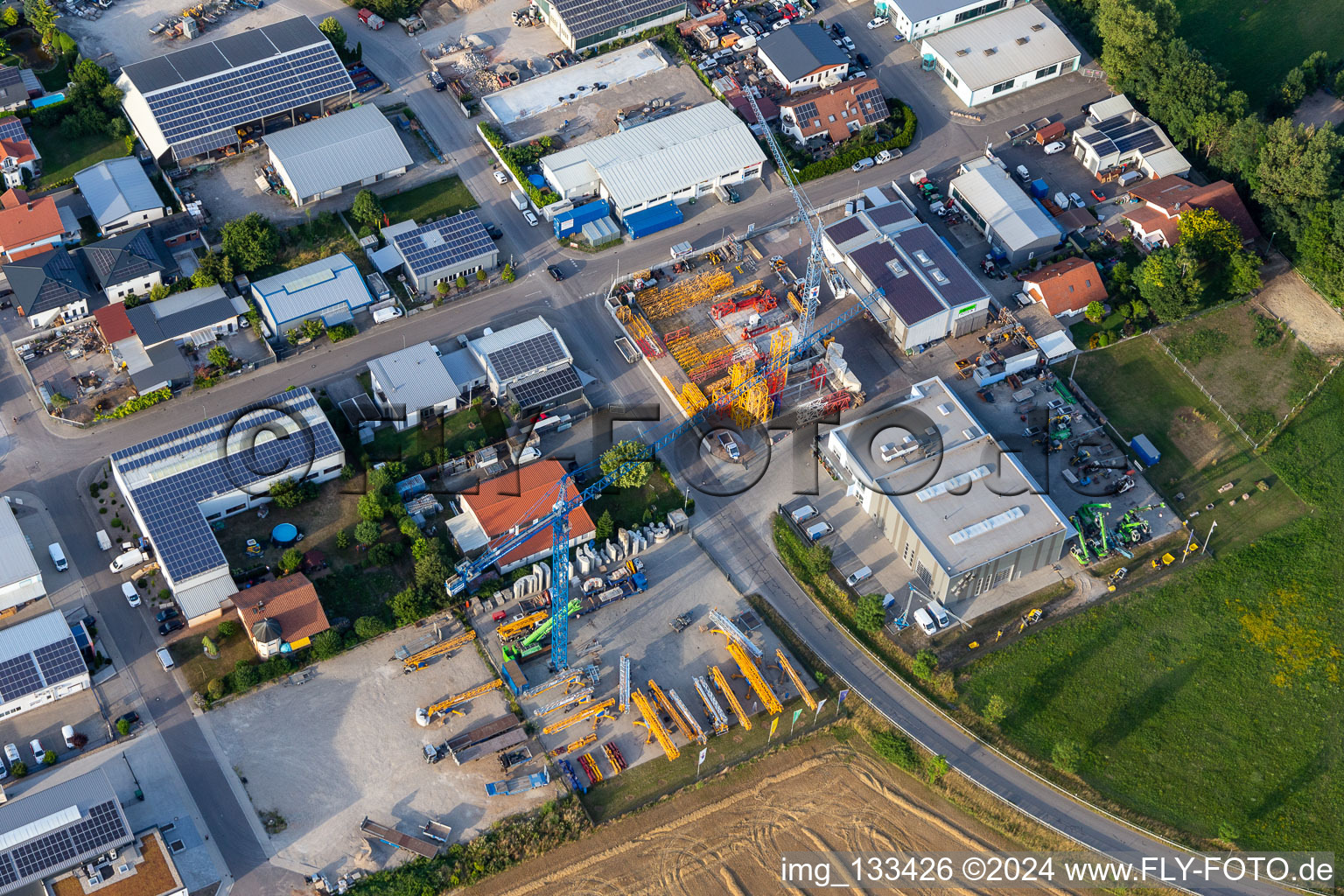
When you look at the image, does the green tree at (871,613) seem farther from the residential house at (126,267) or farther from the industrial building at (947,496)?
the residential house at (126,267)

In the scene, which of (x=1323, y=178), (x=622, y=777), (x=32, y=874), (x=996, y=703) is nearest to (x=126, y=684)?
(x=32, y=874)

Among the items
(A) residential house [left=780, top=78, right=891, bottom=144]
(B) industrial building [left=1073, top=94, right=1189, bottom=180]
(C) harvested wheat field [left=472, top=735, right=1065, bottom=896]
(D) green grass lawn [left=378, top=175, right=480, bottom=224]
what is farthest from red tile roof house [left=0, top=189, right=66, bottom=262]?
(B) industrial building [left=1073, top=94, right=1189, bottom=180]

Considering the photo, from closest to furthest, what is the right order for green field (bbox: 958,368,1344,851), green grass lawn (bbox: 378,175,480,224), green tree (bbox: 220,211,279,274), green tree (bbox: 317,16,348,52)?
green field (bbox: 958,368,1344,851) → green tree (bbox: 220,211,279,274) → green grass lawn (bbox: 378,175,480,224) → green tree (bbox: 317,16,348,52)

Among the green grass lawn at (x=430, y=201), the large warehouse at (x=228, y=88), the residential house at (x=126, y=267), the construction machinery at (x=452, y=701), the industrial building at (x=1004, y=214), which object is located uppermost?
the large warehouse at (x=228, y=88)

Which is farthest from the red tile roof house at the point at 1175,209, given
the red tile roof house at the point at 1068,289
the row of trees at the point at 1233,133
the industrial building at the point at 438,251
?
the industrial building at the point at 438,251

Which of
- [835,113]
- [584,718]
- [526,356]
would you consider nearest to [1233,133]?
[835,113]

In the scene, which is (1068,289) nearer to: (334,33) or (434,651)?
(434,651)

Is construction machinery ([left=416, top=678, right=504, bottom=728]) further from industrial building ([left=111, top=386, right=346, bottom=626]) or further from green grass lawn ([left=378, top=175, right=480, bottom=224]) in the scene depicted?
green grass lawn ([left=378, top=175, right=480, bottom=224])
